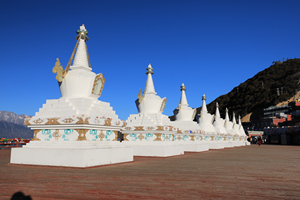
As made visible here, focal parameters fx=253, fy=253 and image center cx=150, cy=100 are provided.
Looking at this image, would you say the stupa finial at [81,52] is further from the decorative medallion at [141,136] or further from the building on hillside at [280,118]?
the building on hillside at [280,118]

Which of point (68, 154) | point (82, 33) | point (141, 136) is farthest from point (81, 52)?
point (141, 136)

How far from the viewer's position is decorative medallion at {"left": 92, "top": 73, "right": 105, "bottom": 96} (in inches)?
500

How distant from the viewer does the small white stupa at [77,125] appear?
10273mm

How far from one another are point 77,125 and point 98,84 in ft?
9.28

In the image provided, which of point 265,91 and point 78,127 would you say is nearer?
point 78,127

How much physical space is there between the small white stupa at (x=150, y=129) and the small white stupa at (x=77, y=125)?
4.38 metres

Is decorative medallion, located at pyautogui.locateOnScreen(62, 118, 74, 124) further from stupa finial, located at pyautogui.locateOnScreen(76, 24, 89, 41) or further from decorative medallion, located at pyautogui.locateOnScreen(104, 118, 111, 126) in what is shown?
stupa finial, located at pyautogui.locateOnScreen(76, 24, 89, 41)

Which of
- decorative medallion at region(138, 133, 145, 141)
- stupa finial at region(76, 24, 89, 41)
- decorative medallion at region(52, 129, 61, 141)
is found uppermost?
stupa finial at region(76, 24, 89, 41)

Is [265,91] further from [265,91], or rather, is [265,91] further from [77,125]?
[77,125]

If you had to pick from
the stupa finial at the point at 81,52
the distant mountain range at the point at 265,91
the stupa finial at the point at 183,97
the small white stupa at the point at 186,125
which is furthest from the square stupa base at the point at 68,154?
the distant mountain range at the point at 265,91

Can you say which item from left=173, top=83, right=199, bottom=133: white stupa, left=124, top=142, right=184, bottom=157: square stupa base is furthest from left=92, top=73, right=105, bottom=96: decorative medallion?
left=173, top=83, right=199, bottom=133: white stupa

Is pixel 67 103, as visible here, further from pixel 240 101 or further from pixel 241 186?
pixel 240 101

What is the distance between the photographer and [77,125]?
35.7ft

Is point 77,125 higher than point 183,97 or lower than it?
lower
